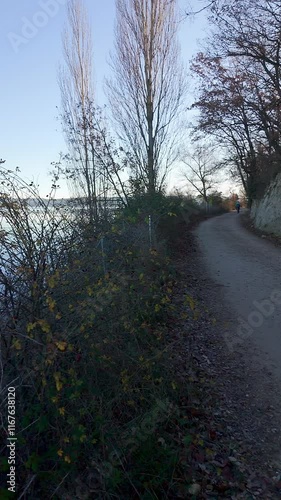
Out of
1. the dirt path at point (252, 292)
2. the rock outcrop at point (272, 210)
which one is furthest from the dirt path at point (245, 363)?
the rock outcrop at point (272, 210)

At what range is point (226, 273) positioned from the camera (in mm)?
9773

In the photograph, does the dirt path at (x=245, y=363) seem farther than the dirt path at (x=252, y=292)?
No

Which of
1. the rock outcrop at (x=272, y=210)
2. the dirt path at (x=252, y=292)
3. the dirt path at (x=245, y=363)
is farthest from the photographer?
the rock outcrop at (x=272, y=210)

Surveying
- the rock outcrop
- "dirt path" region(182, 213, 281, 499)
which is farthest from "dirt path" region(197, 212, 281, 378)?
the rock outcrop

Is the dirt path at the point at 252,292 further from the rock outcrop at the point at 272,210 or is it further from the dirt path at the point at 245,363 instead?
the rock outcrop at the point at 272,210

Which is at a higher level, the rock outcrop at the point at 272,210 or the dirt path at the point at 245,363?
the rock outcrop at the point at 272,210

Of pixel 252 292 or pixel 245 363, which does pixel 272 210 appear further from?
pixel 245 363

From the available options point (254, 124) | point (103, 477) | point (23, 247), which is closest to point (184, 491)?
point (103, 477)

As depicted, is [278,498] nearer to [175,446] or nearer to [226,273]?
[175,446]

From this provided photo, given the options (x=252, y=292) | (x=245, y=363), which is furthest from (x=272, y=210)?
(x=245, y=363)

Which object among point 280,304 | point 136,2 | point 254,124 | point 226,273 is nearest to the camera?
point 280,304

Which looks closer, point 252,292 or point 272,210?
point 252,292

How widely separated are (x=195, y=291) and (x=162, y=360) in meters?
4.19

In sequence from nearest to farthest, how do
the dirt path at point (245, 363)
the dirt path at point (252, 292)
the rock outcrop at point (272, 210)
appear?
the dirt path at point (245, 363) < the dirt path at point (252, 292) < the rock outcrop at point (272, 210)
